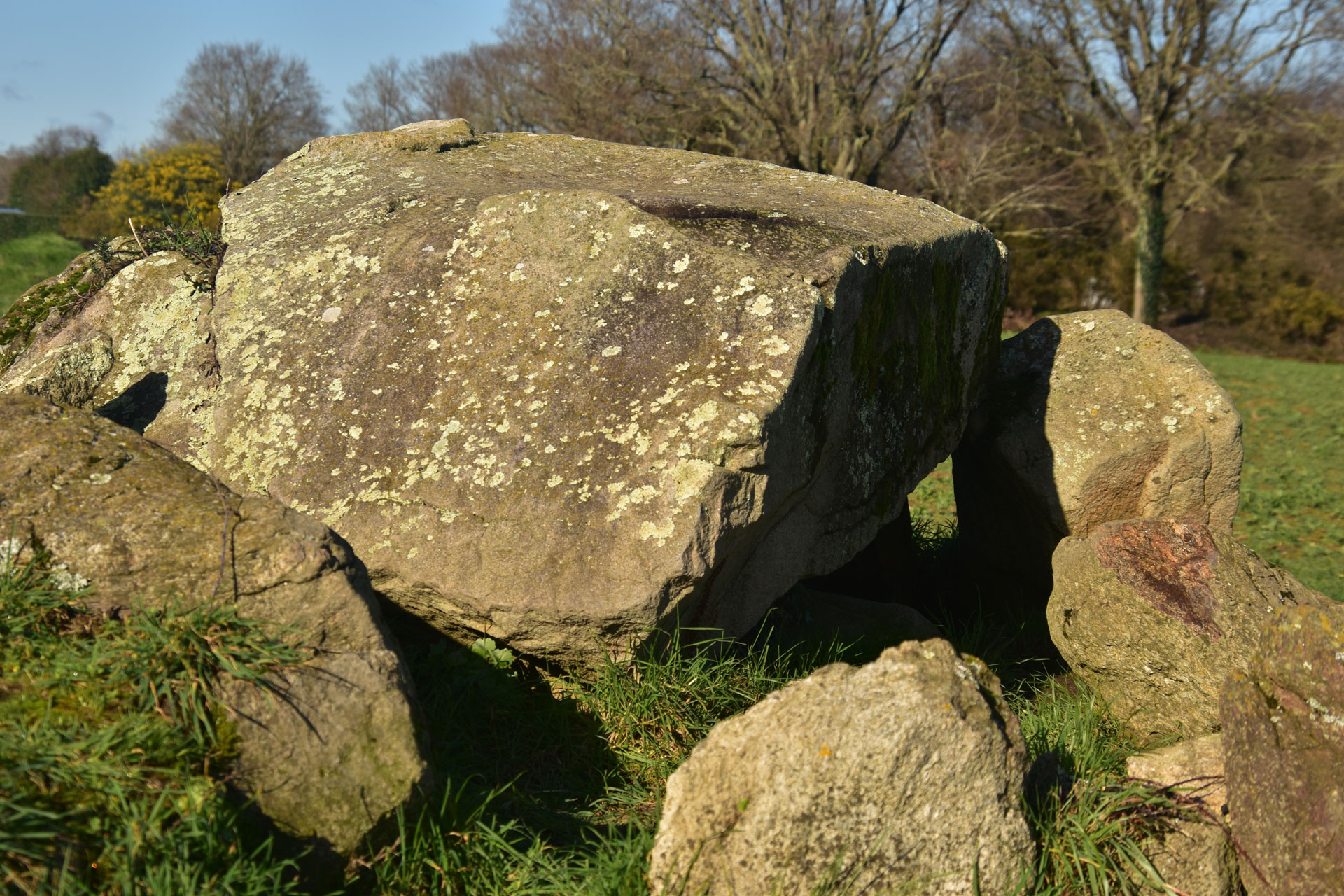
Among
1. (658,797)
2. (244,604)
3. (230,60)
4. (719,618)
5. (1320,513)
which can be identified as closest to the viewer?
(244,604)

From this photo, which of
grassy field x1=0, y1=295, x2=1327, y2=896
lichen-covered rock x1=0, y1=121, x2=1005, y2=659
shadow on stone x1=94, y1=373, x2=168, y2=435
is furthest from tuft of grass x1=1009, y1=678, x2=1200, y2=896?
shadow on stone x1=94, y1=373, x2=168, y2=435

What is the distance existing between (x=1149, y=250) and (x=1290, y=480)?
525 inches

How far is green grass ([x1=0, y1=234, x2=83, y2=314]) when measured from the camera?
16781mm

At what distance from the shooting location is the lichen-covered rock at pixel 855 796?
2158 millimetres

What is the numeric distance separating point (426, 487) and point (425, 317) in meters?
0.75

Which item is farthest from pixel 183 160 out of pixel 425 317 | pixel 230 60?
pixel 425 317

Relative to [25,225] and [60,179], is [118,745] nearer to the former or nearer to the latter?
[25,225]

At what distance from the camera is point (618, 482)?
2867 millimetres

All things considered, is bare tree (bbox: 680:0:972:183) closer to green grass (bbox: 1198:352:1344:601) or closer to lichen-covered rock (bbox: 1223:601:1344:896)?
green grass (bbox: 1198:352:1344:601)

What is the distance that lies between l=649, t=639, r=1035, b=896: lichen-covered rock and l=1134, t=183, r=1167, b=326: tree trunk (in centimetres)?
2107

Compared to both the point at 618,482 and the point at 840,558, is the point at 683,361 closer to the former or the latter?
the point at 618,482

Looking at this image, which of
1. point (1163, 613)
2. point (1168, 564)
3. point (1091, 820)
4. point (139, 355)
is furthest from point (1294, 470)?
point (139, 355)

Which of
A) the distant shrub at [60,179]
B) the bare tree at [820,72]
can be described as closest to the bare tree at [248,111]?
the distant shrub at [60,179]

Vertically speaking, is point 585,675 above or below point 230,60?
below
